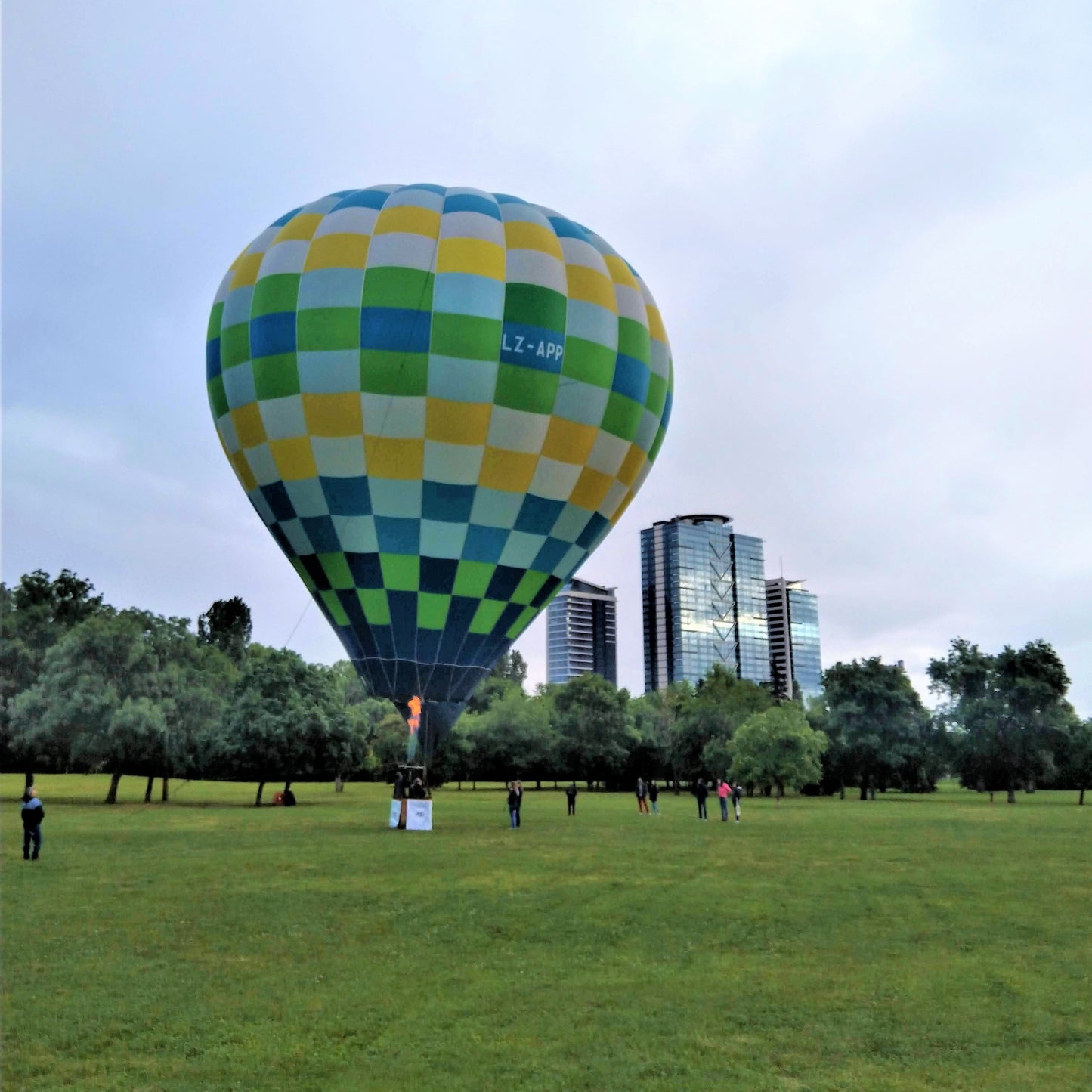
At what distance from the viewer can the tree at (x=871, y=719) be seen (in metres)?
65.1

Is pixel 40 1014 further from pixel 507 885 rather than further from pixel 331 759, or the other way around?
pixel 331 759

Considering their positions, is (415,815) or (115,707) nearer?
(415,815)

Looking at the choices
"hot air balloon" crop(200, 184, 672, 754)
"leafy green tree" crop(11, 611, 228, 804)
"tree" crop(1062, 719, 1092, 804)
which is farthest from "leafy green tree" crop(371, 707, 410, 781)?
"hot air balloon" crop(200, 184, 672, 754)

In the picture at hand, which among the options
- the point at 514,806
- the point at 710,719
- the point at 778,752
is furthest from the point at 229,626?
the point at 514,806

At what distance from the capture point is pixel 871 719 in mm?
65938

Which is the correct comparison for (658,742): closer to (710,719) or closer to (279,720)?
(710,719)

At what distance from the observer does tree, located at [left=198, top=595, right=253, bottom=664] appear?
123 meters

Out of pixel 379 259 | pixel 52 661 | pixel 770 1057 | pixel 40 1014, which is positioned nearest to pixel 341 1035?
pixel 40 1014

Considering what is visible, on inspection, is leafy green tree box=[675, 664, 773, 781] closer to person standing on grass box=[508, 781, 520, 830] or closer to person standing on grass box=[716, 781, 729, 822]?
person standing on grass box=[716, 781, 729, 822]

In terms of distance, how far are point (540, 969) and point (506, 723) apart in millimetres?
64660

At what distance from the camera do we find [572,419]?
25062 millimetres

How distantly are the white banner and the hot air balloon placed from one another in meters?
2.82

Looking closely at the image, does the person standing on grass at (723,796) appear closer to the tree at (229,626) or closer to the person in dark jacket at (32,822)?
the person in dark jacket at (32,822)

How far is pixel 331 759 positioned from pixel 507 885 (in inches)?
1173
